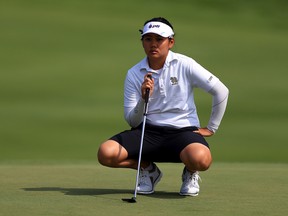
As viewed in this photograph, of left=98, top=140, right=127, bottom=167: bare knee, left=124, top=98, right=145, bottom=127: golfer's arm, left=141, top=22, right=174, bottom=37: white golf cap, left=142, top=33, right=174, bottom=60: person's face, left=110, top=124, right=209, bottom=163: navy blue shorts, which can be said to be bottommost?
left=98, top=140, right=127, bottom=167: bare knee

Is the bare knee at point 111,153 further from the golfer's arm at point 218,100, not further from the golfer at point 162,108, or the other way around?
the golfer's arm at point 218,100

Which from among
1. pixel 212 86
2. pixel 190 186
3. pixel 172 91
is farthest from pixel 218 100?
pixel 190 186

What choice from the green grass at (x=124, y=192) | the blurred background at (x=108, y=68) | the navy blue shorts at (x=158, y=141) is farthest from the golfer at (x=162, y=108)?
the blurred background at (x=108, y=68)

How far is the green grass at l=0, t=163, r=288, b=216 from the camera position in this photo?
4.39 meters

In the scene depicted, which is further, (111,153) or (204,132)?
(204,132)

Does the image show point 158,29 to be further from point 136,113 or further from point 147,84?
point 136,113

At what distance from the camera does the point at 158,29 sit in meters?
5.01

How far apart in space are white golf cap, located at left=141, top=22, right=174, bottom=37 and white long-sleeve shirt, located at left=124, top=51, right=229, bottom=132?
0.14 meters

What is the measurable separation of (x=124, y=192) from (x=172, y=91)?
0.61 metres

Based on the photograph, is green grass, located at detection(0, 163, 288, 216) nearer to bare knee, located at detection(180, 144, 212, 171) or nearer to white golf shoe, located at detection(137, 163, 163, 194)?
white golf shoe, located at detection(137, 163, 163, 194)

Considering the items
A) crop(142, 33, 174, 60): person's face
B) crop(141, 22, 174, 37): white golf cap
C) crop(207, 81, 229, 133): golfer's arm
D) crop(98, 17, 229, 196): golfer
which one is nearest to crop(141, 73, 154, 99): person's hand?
crop(98, 17, 229, 196): golfer

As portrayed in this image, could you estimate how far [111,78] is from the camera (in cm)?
1155

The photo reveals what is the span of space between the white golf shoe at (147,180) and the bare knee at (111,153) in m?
0.16

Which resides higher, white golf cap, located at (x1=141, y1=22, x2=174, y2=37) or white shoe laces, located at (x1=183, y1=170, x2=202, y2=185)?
white golf cap, located at (x1=141, y1=22, x2=174, y2=37)
